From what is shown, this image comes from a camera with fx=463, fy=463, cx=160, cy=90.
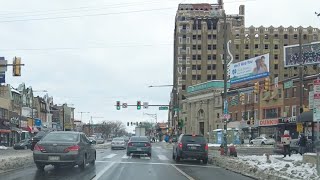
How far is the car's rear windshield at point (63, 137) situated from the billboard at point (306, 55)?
39.1 m

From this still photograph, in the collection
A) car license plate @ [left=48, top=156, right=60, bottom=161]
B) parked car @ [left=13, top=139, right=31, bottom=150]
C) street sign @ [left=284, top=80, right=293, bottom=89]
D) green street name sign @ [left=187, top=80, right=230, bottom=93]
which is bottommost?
parked car @ [left=13, top=139, right=31, bottom=150]

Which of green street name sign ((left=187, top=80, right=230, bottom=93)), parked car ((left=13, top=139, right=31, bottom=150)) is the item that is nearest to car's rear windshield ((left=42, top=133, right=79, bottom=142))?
parked car ((left=13, top=139, right=31, bottom=150))

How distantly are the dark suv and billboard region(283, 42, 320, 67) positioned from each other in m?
29.6

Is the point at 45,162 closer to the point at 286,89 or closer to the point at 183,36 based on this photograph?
the point at 286,89

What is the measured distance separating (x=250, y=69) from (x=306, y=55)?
22.4 m

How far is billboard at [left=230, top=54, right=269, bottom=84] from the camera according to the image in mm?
76250

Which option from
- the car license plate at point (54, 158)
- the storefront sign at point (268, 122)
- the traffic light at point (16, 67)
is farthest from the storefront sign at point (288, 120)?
the car license plate at point (54, 158)

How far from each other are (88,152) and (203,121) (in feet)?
266

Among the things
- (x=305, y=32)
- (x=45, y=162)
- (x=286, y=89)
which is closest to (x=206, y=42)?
(x=305, y=32)

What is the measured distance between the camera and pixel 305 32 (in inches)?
5315

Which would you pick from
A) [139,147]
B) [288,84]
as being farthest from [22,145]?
[288,84]

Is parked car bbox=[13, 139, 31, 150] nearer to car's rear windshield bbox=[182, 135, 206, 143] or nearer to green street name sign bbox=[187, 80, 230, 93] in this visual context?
car's rear windshield bbox=[182, 135, 206, 143]

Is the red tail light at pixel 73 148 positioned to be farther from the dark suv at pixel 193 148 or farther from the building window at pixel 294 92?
the building window at pixel 294 92

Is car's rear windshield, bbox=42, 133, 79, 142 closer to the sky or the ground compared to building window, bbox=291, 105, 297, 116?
closer to the ground
